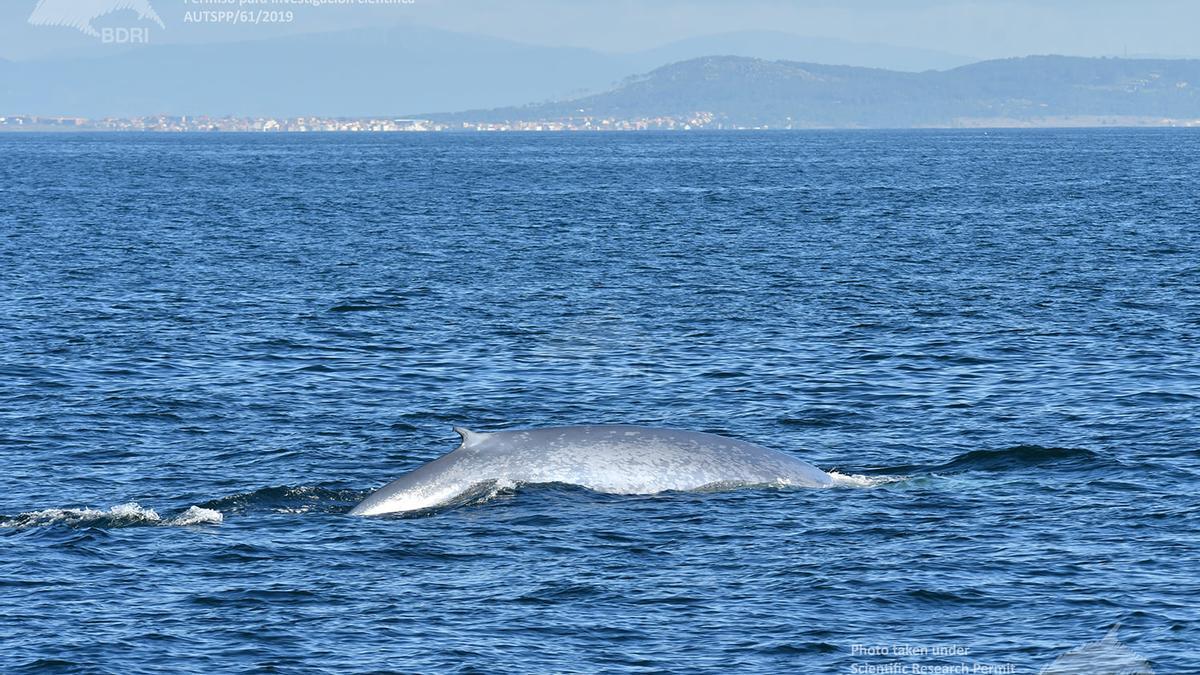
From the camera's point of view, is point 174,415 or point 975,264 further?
point 975,264

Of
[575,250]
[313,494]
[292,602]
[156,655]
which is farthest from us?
[575,250]

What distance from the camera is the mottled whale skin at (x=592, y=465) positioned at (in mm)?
23438

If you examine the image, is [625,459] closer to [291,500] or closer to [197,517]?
[291,500]

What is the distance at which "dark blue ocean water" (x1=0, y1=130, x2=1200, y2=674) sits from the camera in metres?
18.7

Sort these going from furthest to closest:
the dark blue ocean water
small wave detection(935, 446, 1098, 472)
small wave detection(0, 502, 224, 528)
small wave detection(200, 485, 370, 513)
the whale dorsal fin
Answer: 1. small wave detection(935, 446, 1098, 472)
2. small wave detection(200, 485, 370, 513)
3. the whale dorsal fin
4. small wave detection(0, 502, 224, 528)
5. the dark blue ocean water

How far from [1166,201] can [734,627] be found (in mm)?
95476

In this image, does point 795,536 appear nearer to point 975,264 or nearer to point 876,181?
point 975,264

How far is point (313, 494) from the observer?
25016mm

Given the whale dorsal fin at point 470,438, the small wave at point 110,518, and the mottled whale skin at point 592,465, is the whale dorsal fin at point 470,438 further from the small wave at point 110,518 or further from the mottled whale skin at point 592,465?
the small wave at point 110,518

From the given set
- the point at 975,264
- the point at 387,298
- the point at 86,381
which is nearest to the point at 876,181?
the point at 975,264

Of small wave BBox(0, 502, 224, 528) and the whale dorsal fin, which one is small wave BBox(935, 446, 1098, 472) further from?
small wave BBox(0, 502, 224, 528)

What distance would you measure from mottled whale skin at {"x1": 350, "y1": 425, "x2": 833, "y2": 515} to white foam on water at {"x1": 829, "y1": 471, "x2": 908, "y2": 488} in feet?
2.07

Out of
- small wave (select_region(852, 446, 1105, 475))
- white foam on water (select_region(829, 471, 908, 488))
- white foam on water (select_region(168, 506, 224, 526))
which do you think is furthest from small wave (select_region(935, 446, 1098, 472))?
white foam on water (select_region(168, 506, 224, 526))

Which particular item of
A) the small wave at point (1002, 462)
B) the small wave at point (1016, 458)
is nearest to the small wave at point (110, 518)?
the small wave at point (1002, 462)
